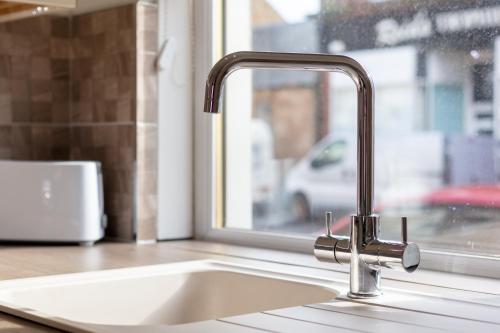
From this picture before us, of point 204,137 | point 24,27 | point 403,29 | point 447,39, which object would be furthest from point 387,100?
point 447,39

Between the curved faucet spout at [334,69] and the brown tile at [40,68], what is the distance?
1.01m

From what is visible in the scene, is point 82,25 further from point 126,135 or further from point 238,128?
point 238,128

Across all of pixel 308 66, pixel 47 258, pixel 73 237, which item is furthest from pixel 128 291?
pixel 308 66

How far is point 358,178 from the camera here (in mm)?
1269

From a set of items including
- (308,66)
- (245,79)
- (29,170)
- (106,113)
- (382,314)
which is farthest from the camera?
(245,79)

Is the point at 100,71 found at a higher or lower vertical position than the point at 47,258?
higher

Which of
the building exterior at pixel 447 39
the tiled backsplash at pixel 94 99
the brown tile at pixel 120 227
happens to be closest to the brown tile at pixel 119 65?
the tiled backsplash at pixel 94 99

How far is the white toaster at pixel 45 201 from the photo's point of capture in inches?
74.0

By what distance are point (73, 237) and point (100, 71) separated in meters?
0.43

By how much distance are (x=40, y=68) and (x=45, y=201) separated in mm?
411

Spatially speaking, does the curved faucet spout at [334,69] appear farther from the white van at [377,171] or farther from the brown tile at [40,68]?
the white van at [377,171]

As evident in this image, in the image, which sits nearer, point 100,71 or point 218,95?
point 218,95

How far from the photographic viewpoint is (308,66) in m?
1.25

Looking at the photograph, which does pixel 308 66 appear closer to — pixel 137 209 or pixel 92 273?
pixel 92 273
